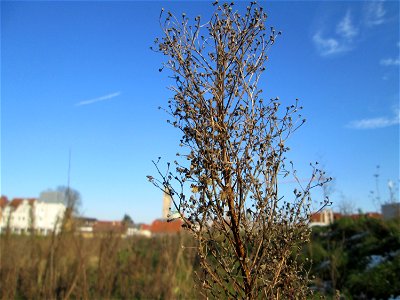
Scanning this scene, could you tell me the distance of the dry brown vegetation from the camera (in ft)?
21.7

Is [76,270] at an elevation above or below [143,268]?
above

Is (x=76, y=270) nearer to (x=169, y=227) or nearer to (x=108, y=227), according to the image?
(x=108, y=227)

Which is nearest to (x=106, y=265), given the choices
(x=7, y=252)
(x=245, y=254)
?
(x=7, y=252)

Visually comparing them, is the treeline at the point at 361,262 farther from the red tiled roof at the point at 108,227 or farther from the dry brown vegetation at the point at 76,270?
the red tiled roof at the point at 108,227

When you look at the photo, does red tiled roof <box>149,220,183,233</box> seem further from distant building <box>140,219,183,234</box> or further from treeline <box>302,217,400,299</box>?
treeline <box>302,217,400,299</box>

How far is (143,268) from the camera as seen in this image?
11.2m

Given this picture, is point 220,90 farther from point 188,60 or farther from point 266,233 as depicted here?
point 266,233

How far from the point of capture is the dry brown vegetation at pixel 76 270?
661cm

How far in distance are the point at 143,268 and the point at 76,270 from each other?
430 centimetres

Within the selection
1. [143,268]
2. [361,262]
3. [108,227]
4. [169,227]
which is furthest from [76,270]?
[169,227]

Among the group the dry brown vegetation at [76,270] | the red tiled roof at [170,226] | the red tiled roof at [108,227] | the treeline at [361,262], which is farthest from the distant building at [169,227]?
the treeline at [361,262]

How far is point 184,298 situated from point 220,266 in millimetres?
3087

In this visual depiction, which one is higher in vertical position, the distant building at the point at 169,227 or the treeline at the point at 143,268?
the distant building at the point at 169,227

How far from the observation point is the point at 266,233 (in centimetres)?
271
